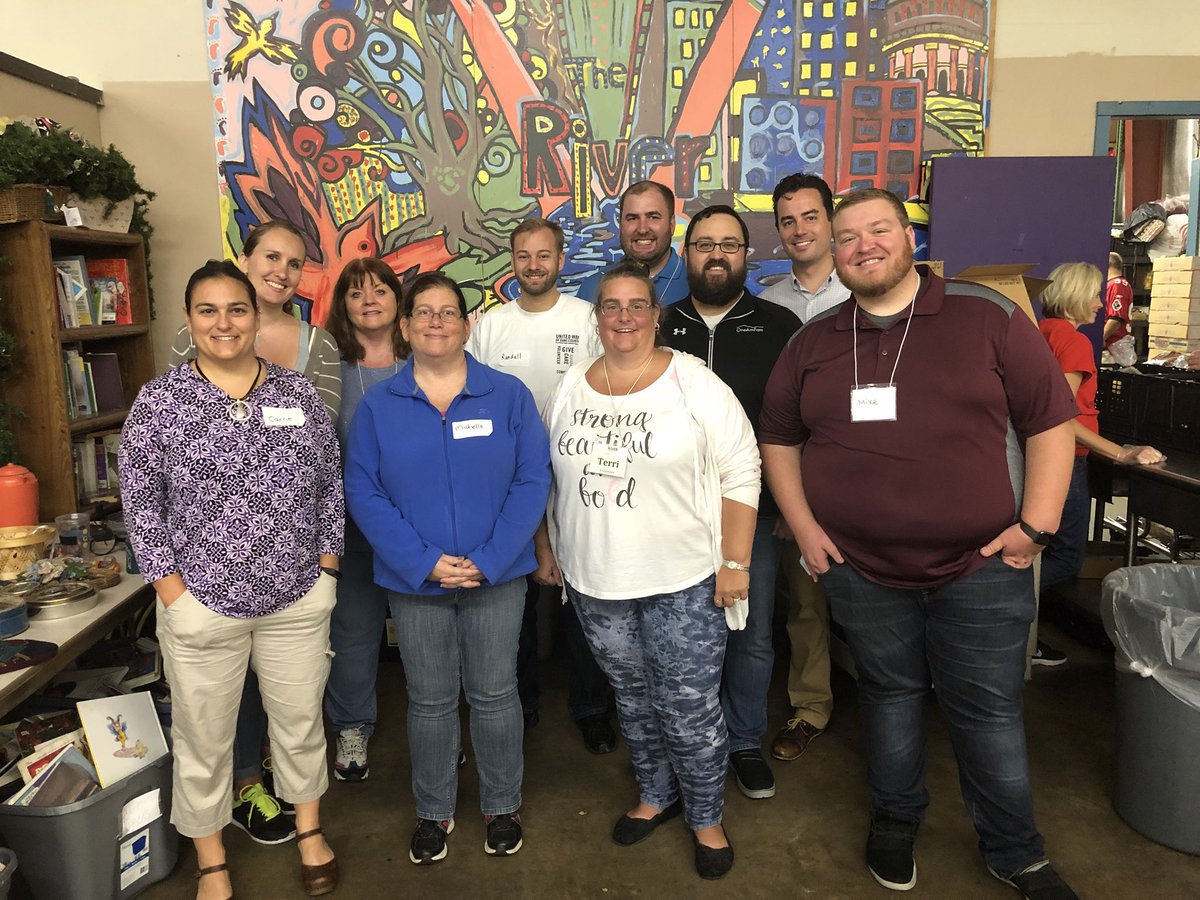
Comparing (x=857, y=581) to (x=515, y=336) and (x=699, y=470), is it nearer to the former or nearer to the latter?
(x=699, y=470)

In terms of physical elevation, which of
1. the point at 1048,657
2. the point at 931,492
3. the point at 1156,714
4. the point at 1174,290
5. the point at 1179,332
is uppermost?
the point at 1174,290

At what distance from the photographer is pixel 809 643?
2914 millimetres

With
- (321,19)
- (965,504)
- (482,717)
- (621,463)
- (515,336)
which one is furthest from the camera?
(321,19)

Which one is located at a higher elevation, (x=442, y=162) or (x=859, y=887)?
(x=442, y=162)

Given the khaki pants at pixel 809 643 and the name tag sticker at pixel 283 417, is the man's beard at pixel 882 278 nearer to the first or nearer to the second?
the khaki pants at pixel 809 643

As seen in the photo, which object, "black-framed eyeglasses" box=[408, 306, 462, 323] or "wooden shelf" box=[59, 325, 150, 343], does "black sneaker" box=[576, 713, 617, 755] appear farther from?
"wooden shelf" box=[59, 325, 150, 343]

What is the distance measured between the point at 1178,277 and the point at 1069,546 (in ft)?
14.0

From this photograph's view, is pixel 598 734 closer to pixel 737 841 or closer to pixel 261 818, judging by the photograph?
pixel 737 841

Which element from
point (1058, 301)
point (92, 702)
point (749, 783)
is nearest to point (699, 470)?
point (749, 783)

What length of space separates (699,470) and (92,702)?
164 cm

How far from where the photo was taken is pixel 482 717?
7.42ft

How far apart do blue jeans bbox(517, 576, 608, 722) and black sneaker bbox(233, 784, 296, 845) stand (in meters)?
0.85

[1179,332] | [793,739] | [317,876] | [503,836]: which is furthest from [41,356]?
[1179,332]

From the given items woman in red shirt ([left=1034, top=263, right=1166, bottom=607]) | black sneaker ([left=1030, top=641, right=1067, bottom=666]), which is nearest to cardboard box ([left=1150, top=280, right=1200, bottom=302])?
woman in red shirt ([left=1034, top=263, right=1166, bottom=607])
